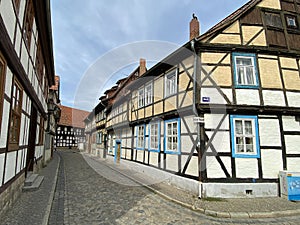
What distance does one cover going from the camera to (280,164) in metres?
7.26

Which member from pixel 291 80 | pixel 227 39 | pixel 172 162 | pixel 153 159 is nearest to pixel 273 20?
pixel 227 39

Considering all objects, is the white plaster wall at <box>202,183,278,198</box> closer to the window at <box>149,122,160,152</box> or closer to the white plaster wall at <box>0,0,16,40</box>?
the window at <box>149,122,160,152</box>

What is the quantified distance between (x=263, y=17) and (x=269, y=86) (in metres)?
3.14

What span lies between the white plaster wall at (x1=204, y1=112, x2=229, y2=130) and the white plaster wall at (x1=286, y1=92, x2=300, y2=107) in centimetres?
282

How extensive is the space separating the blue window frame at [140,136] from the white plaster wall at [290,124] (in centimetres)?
714

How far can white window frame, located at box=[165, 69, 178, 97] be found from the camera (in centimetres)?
913

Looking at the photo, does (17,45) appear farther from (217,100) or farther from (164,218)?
(217,100)

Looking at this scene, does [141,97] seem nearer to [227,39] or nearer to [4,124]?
[227,39]

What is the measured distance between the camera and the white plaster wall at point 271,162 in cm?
712

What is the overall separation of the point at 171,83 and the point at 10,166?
7.12m

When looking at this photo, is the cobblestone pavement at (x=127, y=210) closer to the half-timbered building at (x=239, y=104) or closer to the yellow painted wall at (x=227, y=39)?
the half-timbered building at (x=239, y=104)

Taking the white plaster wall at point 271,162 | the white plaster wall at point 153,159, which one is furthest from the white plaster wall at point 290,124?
the white plaster wall at point 153,159

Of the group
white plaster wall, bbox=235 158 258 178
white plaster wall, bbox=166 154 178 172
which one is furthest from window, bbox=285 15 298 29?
white plaster wall, bbox=166 154 178 172

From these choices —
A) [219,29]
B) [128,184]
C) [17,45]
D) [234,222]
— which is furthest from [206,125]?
[17,45]
